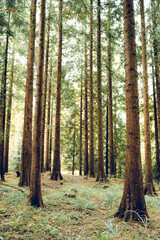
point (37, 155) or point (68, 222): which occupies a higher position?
point (37, 155)

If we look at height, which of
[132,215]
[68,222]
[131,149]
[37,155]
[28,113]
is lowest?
[68,222]

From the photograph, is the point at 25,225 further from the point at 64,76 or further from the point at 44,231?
the point at 64,76

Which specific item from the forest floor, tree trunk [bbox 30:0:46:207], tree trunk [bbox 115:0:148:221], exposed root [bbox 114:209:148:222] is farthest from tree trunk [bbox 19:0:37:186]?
exposed root [bbox 114:209:148:222]

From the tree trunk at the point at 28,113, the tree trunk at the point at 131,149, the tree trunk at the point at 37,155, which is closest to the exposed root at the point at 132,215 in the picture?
the tree trunk at the point at 131,149

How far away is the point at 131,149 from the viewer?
4523 millimetres

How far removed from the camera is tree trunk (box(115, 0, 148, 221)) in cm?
434

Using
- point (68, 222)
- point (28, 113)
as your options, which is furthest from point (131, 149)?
point (28, 113)

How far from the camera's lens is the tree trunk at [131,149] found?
4.34 meters

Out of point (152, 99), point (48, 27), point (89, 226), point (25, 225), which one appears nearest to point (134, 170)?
point (89, 226)

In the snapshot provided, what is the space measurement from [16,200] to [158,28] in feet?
34.1

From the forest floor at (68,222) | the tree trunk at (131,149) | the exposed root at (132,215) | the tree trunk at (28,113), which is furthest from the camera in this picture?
the tree trunk at (28,113)

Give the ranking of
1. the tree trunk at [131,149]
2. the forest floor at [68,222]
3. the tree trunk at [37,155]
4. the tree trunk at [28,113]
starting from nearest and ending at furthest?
1. the forest floor at [68,222]
2. the tree trunk at [131,149]
3. the tree trunk at [37,155]
4. the tree trunk at [28,113]

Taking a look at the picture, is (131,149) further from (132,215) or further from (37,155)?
(37,155)

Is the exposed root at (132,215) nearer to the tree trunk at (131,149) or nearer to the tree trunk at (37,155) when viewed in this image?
the tree trunk at (131,149)
